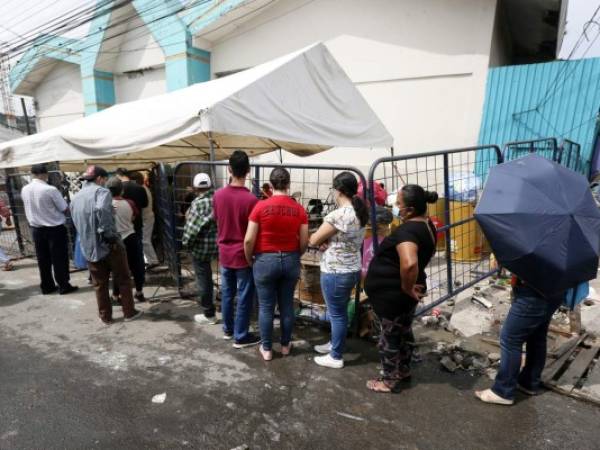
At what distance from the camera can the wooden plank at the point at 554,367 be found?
3143 millimetres

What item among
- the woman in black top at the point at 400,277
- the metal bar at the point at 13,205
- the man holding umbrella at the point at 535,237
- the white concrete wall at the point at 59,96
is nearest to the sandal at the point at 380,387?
the woman in black top at the point at 400,277

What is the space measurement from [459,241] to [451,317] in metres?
1.90

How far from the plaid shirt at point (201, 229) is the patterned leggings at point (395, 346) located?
2.10 m

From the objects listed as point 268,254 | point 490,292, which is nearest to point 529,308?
point 268,254

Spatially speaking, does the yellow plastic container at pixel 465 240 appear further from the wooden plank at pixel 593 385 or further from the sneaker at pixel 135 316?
the sneaker at pixel 135 316

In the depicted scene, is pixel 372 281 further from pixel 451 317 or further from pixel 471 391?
pixel 451 317

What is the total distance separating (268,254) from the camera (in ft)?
10.7

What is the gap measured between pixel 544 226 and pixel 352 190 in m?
1.38

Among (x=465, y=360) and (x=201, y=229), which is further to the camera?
(x=201, y=229)

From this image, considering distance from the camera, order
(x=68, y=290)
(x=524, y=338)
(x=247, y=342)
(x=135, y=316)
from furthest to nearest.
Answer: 1. (x=68, y=290)
2. (x=135, y=316)
3. (x=247, y=342)
4. (x=524, y=338)

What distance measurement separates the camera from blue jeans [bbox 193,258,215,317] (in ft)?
14.2

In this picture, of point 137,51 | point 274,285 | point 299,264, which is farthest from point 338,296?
point 137,51

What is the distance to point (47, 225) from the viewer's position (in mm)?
5383

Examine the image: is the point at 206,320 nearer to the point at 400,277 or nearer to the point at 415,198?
the point at 400,277
